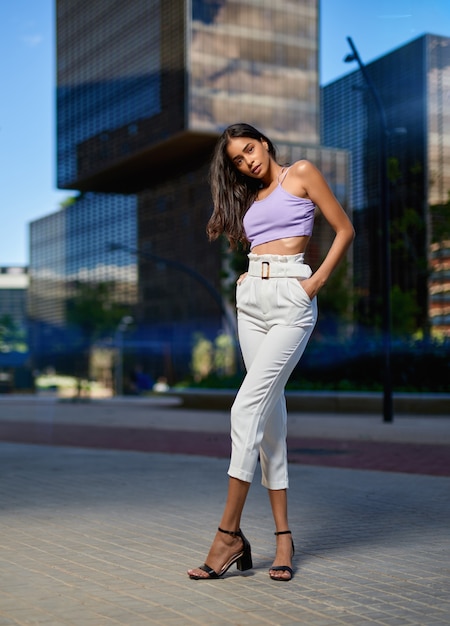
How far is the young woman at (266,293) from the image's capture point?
160 inches

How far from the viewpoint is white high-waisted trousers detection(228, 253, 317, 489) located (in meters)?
4.07

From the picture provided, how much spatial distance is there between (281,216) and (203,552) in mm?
1625

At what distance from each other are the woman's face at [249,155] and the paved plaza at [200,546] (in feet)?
5.46

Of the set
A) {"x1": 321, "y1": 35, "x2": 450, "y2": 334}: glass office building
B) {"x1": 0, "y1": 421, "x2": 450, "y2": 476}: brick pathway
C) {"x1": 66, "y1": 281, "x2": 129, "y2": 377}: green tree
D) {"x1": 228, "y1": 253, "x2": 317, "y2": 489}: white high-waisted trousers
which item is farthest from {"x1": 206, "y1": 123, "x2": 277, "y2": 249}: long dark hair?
{"x1": 66, "y1": 281, "x2": 129, "y2": 377}: green tree

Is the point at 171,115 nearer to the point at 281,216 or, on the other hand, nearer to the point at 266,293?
the point at 281,216

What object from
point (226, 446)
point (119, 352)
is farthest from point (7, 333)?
point (226, 446)

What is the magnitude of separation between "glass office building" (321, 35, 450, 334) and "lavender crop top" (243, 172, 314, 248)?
12.4 m

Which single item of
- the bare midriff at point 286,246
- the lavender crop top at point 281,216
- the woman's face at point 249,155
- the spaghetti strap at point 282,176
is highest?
the woman's face at point 249,155

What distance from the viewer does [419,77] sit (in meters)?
49.9

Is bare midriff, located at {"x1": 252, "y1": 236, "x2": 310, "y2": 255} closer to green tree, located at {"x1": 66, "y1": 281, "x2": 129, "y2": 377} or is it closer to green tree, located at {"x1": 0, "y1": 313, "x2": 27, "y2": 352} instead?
green tree, located at {"x1": 66, "y1": 281, "x2": 129, "y2": 377}

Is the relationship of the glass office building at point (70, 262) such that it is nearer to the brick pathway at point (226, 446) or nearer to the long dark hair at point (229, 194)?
the brick pathway at point (226, 446)

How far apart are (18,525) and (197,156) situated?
77.1 m

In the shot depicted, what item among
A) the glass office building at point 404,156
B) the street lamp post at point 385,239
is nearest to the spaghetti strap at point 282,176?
the glass office building at point 404,156

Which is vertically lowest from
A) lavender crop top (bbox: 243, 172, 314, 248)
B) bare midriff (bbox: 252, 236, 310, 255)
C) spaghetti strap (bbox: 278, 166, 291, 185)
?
bare midriff (bbox: 252, 236, 310, 255)
